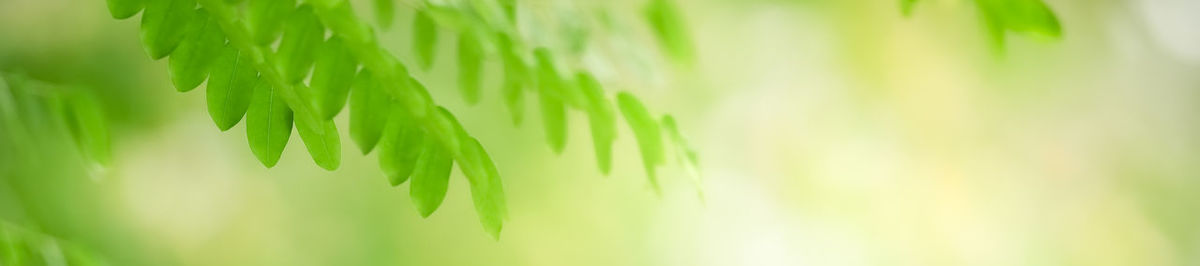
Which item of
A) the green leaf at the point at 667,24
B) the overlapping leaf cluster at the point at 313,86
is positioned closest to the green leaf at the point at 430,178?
the overlapping leaf cluster at the point at 313,86

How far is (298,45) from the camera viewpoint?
434 millimetres

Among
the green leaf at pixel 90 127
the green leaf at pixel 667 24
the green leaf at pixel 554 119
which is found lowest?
the green leaf at pixel 554 119

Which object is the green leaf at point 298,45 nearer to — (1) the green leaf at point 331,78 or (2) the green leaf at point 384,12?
(1) the green leaf at point 331,78

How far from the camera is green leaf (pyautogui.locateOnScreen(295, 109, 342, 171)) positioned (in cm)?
43

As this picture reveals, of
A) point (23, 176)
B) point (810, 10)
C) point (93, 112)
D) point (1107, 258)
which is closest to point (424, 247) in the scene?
point (23, 176)

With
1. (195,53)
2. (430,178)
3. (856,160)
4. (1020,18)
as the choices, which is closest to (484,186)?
(430,178)

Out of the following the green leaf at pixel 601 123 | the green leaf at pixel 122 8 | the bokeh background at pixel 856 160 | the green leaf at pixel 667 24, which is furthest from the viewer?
the bokeh background at pixel 856 160

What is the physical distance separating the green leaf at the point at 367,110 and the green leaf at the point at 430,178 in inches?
0.9

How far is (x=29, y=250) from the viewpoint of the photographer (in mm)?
802

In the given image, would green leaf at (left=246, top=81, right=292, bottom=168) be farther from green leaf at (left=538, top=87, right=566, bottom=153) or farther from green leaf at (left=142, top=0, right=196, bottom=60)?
green leaf at (left=538, top=87, right=566, bottom=153)

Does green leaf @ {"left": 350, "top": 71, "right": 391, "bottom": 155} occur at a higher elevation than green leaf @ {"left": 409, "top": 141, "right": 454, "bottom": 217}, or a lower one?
higher

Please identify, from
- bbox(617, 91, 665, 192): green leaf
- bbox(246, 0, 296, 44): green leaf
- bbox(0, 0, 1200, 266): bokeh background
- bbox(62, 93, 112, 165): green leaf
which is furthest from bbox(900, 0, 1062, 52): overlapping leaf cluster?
bbox(0, 0, 1200, 266): bokeh background

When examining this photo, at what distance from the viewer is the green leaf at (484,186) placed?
16.9 inches

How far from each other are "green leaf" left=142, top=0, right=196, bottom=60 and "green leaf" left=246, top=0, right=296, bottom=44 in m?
0.03
